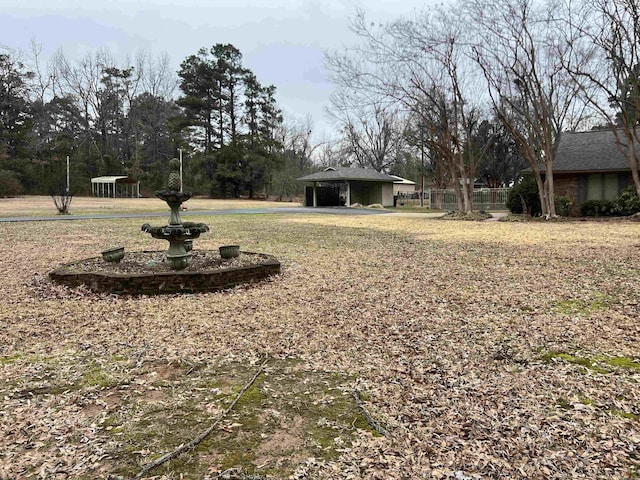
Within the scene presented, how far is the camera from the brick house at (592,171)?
18703 mm

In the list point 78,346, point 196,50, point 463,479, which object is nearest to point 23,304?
point 78,346

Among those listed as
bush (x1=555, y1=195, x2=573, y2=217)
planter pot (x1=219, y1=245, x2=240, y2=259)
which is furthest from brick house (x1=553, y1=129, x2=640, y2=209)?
planter pot (x1=219, y1=245, x2=240, y2=259)

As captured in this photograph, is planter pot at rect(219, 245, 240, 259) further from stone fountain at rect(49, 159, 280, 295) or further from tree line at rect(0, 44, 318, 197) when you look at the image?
tree line at rect(0, 44, 318, 197)

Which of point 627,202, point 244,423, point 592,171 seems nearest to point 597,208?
point 627,202

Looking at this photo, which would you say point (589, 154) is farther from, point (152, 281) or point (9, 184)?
point (9, 184)

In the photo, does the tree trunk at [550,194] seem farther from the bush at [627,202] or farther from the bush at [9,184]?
the bush at [9,184]

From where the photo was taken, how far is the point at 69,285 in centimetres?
545

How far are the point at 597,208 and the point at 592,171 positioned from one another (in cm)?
160

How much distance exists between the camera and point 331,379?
3039 mm

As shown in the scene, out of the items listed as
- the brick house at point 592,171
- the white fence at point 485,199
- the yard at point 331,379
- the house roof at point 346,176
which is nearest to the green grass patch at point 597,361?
the yard at point 331,379

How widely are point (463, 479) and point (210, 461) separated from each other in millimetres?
1131

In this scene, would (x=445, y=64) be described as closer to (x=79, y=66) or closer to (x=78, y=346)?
(x=78, y=346)

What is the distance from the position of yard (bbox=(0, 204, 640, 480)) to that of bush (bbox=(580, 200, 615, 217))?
14.1 m

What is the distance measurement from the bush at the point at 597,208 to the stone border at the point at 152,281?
58.3 ft
